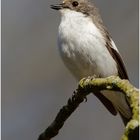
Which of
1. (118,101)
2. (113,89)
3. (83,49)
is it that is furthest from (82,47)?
(113,89)

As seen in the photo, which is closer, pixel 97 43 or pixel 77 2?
pixel 97 43

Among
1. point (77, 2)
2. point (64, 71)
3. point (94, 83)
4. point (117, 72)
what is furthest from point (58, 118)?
point (64, 71)

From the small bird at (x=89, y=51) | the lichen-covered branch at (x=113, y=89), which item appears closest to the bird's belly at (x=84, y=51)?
the small bird at (x=89, y=51)

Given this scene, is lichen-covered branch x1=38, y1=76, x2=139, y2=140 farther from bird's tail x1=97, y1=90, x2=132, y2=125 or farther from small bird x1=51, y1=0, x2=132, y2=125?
bird's tail x1=97, y1=90, x2=132, y2=125

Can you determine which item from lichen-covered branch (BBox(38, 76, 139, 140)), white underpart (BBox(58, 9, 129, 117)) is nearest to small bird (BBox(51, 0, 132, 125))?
white underpart (BBox(58, 9, 129, 117))

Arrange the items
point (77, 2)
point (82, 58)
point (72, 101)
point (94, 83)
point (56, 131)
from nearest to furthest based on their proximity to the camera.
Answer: point (94, 83) → point (56, 131) → point (72, 101) → point (82, 58) → point (77, 2)

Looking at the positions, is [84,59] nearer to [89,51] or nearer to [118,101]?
[89,51]

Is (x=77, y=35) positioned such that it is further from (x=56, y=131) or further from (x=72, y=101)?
(x=56, y=131)
